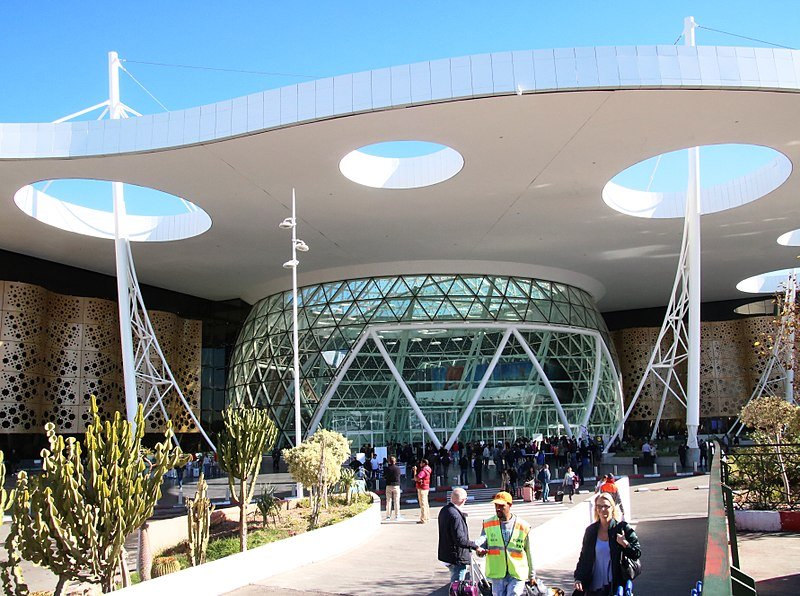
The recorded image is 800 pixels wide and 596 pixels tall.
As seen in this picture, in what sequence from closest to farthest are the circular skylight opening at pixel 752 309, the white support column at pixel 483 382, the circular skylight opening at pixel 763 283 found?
the white support column at pixel 483 382, the circular skylight opening at pixel 763 283, the circular skylight opening at pixel 752 309

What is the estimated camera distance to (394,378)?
33.2 meters

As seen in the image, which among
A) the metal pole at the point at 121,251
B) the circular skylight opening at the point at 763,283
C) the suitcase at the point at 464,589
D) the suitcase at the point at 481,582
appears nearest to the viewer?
the suitcase at the point at 464,589

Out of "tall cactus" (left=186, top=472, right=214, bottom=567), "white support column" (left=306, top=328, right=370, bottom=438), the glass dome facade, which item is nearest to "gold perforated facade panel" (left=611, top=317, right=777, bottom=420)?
the glass dome facade

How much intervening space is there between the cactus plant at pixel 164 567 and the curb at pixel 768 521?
736cm

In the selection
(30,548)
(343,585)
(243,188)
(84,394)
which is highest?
(243,188)

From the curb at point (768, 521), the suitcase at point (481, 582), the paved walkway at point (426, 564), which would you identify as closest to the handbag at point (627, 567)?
the suitcase at point (481, 582)

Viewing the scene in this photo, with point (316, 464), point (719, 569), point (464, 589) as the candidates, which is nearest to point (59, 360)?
point (316, 464)

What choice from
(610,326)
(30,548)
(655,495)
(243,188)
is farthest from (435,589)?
(610,326)

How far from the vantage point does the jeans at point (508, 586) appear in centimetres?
559

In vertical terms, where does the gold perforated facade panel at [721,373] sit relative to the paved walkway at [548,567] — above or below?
above

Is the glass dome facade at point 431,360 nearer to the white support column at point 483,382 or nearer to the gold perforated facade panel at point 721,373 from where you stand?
the white support column at point 483,382

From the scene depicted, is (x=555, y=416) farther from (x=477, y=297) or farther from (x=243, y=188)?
(x=243, y=188)

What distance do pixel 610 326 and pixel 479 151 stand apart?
32.6 meters

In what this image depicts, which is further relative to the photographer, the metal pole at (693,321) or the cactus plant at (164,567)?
the metal pole at (693,321)
